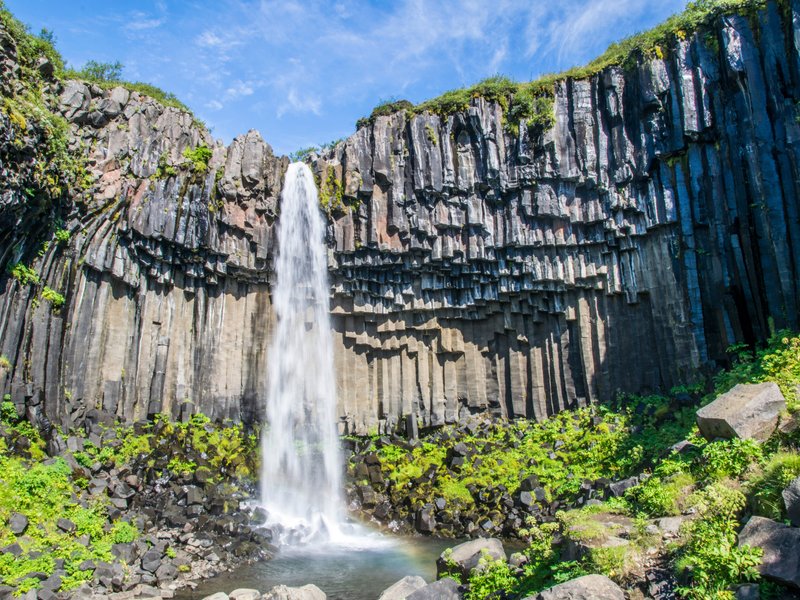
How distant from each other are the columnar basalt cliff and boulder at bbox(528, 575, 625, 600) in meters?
12.7

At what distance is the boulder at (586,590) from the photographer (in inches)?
271

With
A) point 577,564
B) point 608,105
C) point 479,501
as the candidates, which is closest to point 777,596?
point 577,564

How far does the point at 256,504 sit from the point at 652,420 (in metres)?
12.6

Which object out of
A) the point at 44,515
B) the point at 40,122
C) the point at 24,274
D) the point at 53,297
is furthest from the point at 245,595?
the point at 40,122

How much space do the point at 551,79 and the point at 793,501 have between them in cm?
1945

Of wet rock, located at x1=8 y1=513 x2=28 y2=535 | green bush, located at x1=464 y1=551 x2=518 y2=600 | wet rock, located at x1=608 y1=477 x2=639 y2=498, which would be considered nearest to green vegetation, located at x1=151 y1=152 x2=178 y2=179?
wet rock, located at x1=8 y1=513 x2=28 y2=535

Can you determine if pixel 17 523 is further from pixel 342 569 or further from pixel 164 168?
pixel 164 168

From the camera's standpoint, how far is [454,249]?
73.6 ft

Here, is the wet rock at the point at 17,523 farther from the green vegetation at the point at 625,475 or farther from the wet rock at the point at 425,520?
the green vegetation at the point at 625,475

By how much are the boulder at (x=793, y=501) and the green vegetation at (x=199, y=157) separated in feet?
65.4

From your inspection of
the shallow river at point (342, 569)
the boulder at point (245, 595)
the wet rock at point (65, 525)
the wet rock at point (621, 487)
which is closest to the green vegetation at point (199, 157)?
the wet rock at point (65, 525)

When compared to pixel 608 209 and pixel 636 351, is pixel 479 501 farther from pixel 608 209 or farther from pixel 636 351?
pixel 608 209

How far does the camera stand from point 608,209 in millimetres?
20891

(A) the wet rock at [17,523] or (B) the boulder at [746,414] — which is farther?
(A) the wet rock at [17,523]
